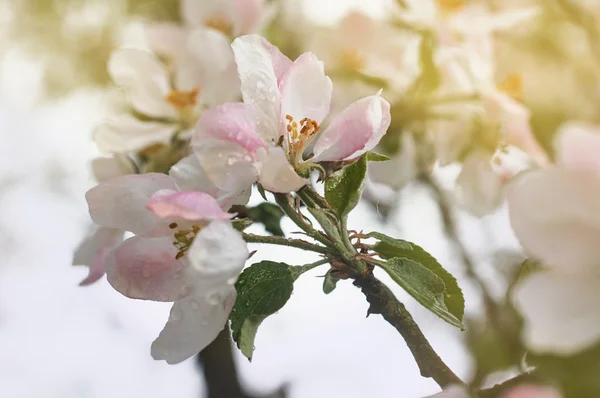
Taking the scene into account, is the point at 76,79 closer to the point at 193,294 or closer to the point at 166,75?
the point at 166,75

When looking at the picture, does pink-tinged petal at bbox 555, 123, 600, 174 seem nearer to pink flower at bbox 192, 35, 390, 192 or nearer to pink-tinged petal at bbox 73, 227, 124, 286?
pink flower at bbox 192, 35, 390, 192

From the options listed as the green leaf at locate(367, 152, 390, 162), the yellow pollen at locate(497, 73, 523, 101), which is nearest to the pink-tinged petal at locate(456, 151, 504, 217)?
the yellow pollen at locate(497, 73, 523, 101)

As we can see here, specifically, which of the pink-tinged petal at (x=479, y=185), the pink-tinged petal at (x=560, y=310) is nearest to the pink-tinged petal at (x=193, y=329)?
the pink-tinged petal at (x=560, y=310)

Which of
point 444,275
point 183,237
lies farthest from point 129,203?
point 444,275

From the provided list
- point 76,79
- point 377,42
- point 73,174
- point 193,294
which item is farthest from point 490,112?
point 76,79

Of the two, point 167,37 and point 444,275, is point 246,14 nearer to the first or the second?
point 167,37

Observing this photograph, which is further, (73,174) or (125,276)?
(73,174)
